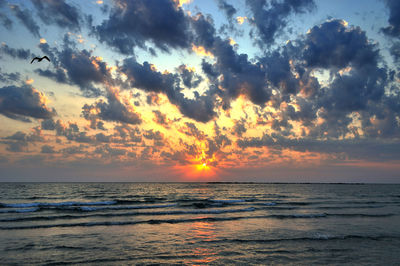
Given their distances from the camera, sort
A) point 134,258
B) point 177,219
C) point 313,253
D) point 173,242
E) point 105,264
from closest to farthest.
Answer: point 105,264 → point 134,258 → point 313,253 → point 173,242 → point 177,219

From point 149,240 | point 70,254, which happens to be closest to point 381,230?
point 149,240

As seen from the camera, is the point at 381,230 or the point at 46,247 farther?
the point at 381,230

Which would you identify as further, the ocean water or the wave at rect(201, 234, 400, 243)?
the wave at rect(201, 234, 400, 243)

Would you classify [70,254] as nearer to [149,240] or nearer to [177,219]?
[149,240]

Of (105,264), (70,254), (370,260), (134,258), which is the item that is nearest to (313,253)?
(370,260)

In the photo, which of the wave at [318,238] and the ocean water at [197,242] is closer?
the ocean water at [197,242]

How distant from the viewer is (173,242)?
55.8ft

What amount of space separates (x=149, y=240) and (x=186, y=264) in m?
5.76

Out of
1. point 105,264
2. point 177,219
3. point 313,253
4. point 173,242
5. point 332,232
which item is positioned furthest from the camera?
point 177,219

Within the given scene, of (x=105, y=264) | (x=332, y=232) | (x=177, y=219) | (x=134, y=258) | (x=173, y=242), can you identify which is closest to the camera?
(x=105, y=264)

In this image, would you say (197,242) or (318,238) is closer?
(197,242)

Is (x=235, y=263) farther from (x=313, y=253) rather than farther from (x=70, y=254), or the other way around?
(x=70, y=254)

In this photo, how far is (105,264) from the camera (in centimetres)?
1255

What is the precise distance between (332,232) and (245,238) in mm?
7521
